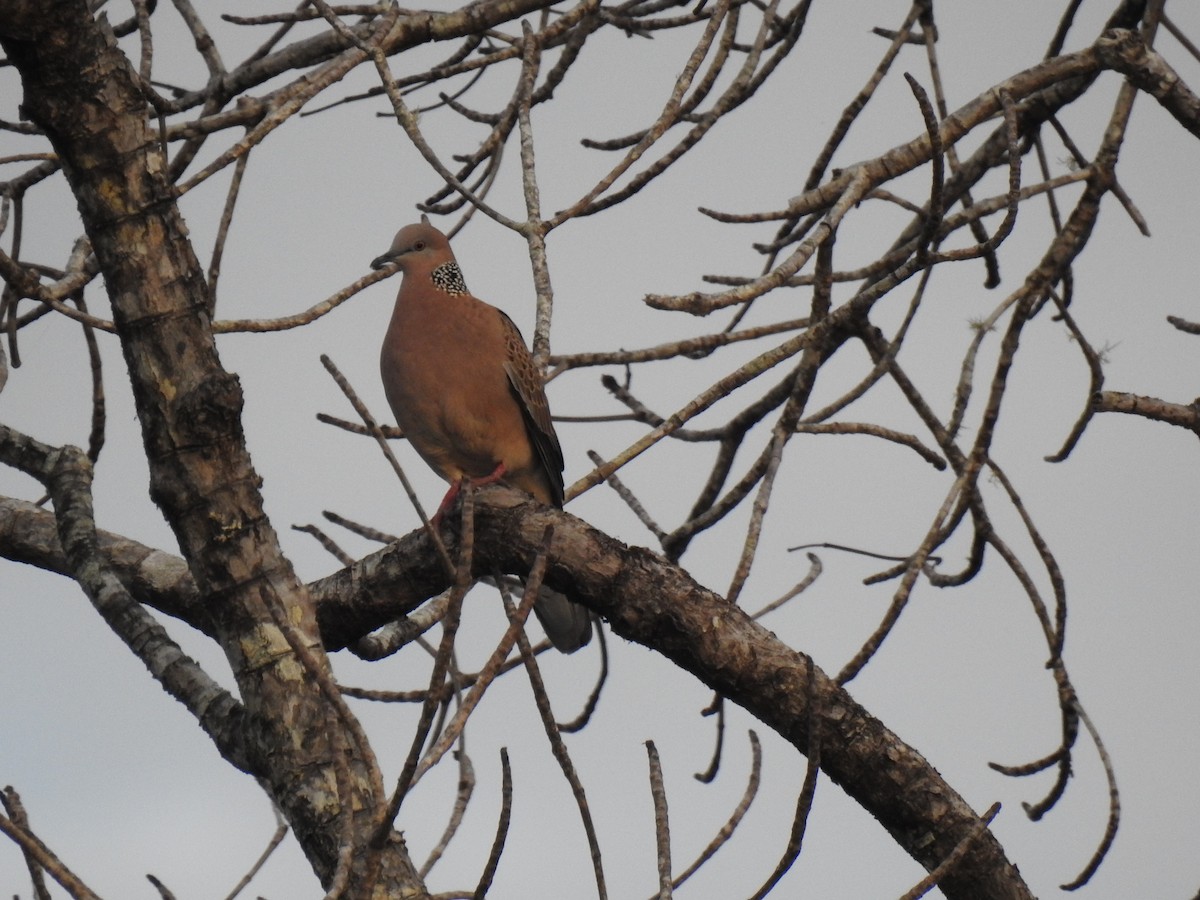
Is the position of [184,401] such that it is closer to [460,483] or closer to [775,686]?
[775,686]

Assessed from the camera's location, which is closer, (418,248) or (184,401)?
(184,401)

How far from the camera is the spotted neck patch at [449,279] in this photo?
185 inches

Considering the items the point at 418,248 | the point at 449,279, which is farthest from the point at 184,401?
the point at 418,248

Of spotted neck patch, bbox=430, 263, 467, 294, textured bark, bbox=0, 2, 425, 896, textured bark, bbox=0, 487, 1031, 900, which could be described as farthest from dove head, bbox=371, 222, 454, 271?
textured bark, bbox=0, 2, 425, 896

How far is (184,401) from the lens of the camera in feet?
7.82

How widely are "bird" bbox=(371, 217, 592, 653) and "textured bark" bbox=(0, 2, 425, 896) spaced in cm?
165

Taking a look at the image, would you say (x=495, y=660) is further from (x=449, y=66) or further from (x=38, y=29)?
(x=449, y=66)

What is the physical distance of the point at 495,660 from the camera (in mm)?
1644

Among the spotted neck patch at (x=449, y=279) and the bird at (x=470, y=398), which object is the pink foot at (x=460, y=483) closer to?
the bird at (x=470, y=398)

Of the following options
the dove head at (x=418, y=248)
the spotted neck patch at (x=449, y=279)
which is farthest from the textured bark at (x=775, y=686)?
the dove head at (x=418, y=248)

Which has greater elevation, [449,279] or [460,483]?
[449,279]

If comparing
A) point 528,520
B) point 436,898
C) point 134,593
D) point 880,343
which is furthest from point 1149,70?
point 134,593

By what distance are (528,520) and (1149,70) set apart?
159 cm

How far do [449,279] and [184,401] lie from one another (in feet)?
7.95
